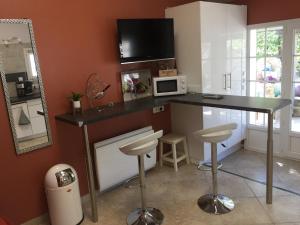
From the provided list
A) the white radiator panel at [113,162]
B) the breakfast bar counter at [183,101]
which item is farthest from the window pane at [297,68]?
the white radiator panel at [113,162]

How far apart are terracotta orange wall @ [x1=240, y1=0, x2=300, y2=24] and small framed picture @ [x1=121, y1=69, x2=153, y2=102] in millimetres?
1621


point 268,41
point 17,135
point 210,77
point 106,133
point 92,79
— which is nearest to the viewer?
point 17,135

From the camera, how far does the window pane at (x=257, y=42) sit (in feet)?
11.9

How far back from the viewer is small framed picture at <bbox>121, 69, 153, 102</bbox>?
125 inches

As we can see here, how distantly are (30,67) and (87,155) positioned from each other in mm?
920

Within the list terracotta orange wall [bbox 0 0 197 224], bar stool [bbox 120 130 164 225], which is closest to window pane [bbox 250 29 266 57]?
terracotta orange wall [bbox 0 0 197 224]

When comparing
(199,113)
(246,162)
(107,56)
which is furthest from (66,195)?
(246,162)

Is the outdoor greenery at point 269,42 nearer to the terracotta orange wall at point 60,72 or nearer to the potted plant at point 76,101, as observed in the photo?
the terracotta orange wall at point 60,72

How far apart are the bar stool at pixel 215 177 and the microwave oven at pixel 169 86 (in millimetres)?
921

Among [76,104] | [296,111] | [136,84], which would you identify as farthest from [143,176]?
[296,111]

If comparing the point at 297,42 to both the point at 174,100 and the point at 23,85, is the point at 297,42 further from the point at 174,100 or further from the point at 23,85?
the point at 23,85

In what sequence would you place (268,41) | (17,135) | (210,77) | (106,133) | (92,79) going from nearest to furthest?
(17,135) → (92,79) → (106,133) → (210,77) → (268,41)

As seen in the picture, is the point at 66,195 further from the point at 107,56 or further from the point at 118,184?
the point at 107,56

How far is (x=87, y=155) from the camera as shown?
96.2 inches
